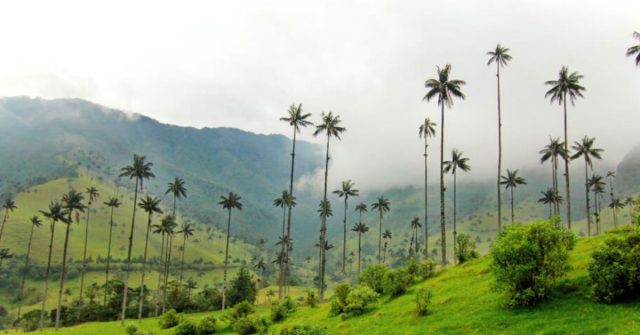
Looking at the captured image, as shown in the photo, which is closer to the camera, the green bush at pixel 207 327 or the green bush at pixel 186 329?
the green bush at pixel 186 329

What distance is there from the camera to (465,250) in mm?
61562

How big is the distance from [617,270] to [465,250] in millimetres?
34710

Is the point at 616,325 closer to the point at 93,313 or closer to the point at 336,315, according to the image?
the point at 336,315

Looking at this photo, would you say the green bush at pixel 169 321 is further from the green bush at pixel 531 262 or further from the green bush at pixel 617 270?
the green bush at pixel 617 270

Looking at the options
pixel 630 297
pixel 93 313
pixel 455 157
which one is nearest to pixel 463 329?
pixel 630 297

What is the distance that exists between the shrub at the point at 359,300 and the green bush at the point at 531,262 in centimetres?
1950

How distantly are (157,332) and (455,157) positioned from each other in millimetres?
68738

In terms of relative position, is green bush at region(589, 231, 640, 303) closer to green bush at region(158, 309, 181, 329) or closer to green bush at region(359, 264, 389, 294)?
green bush at region(359, 264, 389, 294)

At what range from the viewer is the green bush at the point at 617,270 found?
27.0 m

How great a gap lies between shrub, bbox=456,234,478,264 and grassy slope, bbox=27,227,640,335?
7.19 metres

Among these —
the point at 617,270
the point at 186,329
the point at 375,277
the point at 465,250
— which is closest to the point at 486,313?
the point at 617,270

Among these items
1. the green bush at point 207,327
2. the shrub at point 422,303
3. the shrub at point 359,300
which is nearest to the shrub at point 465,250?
the shrub at point 359,300

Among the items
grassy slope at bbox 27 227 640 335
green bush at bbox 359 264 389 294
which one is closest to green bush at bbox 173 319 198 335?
grassy slope at bbox 27 227 640 335

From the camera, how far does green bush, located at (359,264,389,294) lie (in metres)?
57.5
